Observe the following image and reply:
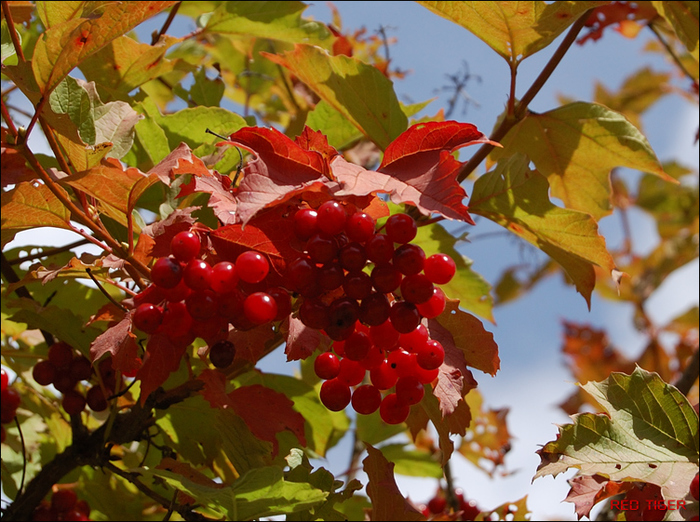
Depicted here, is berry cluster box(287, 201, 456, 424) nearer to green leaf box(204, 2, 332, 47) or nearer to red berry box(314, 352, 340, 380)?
red berry box(314, 352, 340, 380)

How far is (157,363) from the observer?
128 cm

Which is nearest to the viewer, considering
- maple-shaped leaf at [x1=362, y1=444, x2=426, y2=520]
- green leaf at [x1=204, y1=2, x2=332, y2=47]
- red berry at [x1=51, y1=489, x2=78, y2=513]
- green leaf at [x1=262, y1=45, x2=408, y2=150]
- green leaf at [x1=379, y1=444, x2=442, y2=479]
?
maple-shaped leaf at [x1=362, y1=444, x2=426, y2=520]

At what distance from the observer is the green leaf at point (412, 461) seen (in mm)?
2736

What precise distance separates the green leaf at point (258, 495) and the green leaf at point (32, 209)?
641 millimetres

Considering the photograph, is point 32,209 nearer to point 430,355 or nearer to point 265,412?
point 265,412

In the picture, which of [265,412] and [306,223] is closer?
[306,223]

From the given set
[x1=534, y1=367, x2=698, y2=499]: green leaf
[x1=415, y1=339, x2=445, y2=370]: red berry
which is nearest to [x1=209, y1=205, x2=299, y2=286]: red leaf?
[x1=415, y1=339, x2=445, y2=370]: red berry

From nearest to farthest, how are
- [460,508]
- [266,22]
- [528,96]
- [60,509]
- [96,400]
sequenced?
[96,400] → [528,96] → [60,509] → [266,22] → [460,508]

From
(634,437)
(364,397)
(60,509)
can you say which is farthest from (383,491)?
(60,509)

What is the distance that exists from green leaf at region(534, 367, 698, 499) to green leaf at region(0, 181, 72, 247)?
117 centimetres

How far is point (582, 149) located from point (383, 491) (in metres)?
1.21

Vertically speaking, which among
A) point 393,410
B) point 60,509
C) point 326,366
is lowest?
point 60,509

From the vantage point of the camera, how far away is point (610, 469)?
1312 millimetres

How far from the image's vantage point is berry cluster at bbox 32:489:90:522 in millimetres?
1937
